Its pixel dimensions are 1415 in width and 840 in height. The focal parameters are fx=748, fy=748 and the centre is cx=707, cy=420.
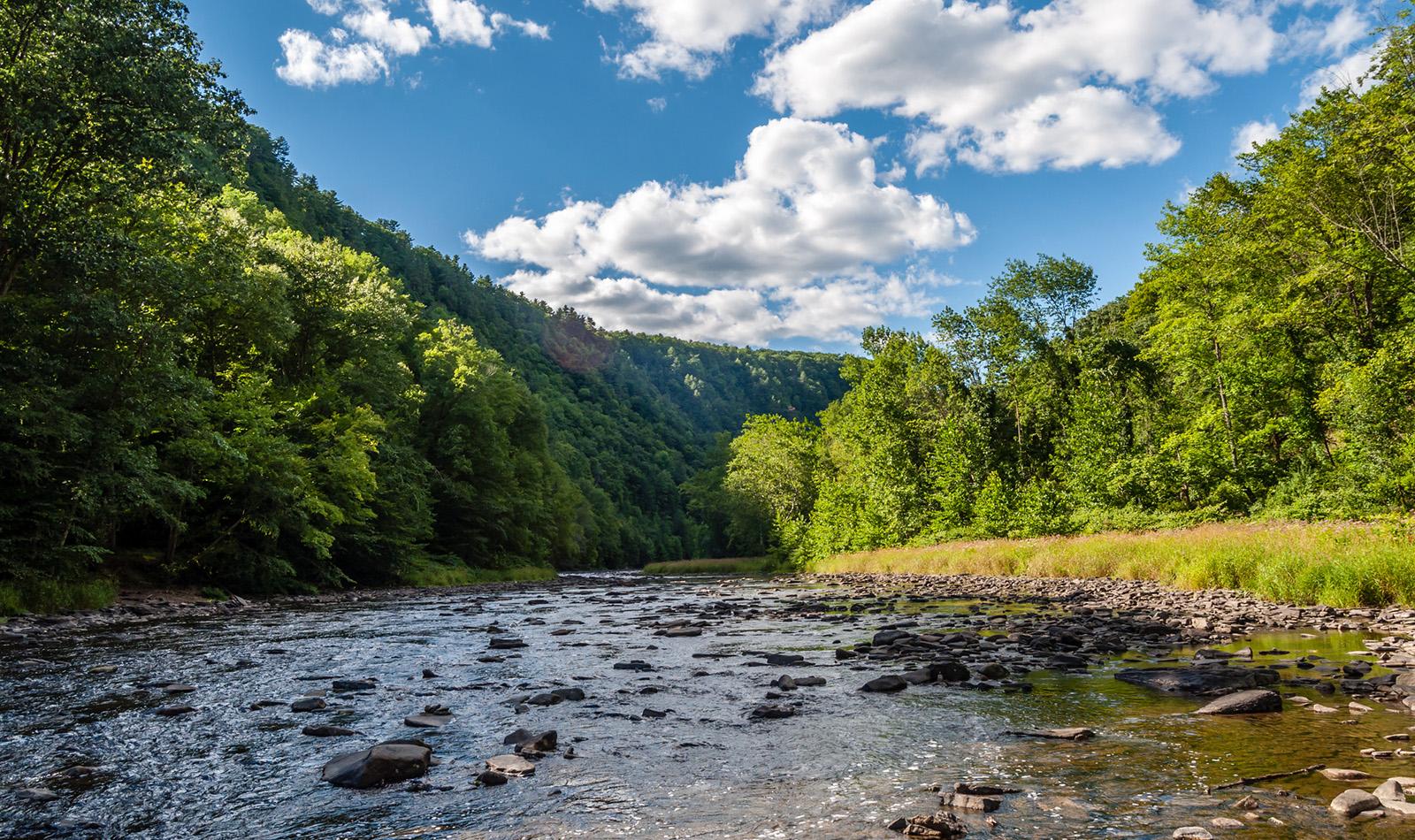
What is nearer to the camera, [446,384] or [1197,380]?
[1197,380]

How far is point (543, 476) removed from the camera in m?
71.4

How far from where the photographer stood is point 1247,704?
7.34m

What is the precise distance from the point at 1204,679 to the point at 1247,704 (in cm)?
134

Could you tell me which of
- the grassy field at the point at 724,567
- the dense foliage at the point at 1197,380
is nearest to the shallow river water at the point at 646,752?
the dense foliage at the point at 1197,380

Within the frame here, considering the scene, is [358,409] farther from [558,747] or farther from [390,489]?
[558,747]

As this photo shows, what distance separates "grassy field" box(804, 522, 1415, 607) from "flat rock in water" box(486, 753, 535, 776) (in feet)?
55.0

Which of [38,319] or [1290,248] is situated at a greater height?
[1290,248]

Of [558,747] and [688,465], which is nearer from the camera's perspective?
[558,747]

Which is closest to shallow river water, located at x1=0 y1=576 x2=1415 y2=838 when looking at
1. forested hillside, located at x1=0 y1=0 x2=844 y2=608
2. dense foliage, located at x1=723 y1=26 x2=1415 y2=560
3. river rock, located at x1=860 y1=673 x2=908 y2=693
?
river rock, located at x1=860 y1=673 x2=908 y2=693

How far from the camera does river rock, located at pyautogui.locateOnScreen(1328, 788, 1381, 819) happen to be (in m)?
4.57

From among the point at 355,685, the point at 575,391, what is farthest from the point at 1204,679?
the point at 575,391

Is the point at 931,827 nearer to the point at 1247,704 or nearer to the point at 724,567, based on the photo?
the point at 1247,704

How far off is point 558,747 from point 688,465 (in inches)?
6348

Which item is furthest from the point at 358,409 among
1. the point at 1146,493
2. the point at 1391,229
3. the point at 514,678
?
the point at 1391,229
